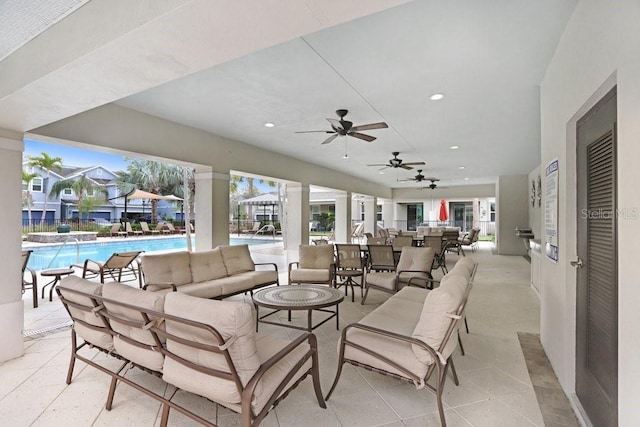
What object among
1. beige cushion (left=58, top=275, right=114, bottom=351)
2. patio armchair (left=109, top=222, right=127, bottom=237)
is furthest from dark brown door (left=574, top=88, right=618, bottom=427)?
patio armchair (left=109, top=222, right=127, bottom=237)

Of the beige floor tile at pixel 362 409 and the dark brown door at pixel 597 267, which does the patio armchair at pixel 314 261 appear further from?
the dark brown door at pixel 597 267

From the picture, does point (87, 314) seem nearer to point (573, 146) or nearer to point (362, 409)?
point (362, 409)

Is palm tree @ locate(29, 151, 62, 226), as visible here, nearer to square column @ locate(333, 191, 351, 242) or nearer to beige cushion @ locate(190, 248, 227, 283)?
square column @ locate(333, 191, 351, 242)

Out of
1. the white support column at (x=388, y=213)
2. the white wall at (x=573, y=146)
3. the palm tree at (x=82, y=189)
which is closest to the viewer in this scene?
the white wall at (x=573, y=146)

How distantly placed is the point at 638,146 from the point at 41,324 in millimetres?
5667

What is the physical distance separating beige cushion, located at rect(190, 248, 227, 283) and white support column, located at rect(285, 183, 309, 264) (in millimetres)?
3593

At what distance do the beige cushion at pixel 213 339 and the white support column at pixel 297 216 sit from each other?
6450mm

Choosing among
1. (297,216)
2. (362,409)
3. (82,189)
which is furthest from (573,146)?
(82,189)

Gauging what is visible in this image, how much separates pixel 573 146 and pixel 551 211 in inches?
26.4

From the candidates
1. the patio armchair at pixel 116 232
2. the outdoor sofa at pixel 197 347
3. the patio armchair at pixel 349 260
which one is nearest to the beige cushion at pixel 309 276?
the patio armchair at pixel 349 260

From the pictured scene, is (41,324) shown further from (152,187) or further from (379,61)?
(152,187)

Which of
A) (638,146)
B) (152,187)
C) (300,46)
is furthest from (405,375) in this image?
(152,187)

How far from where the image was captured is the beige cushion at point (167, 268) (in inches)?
152

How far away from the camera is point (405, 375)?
1976 mm
